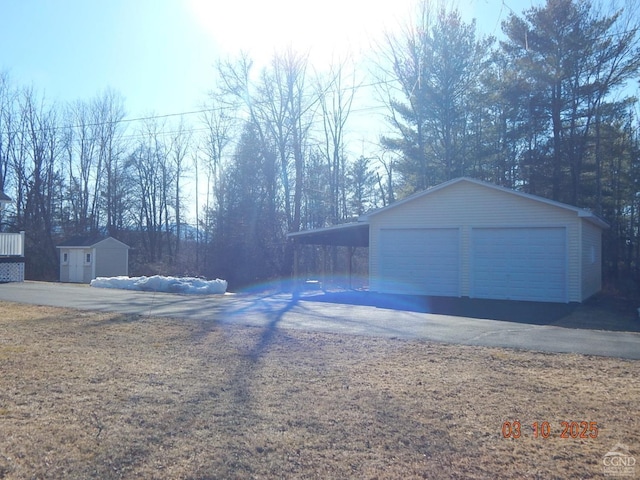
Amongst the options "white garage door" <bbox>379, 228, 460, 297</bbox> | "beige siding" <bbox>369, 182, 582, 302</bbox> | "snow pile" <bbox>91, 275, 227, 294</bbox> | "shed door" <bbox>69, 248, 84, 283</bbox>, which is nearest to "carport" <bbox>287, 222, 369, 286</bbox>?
"beige siding" <bbox>369, 182, 582, 302</bbox>

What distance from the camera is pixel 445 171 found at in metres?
29.5

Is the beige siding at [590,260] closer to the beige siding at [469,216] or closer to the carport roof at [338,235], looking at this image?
the beige siding at [469,216]

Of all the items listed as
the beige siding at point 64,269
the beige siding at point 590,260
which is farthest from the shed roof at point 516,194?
the beige siding at point 64,269

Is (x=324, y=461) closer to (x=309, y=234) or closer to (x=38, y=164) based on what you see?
(x=309, y=234)

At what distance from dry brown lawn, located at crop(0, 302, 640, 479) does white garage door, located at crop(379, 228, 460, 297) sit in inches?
367

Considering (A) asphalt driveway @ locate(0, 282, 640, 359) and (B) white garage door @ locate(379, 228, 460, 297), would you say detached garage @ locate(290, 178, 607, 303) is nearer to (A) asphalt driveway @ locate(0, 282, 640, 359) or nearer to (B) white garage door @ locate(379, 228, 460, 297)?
(B) white garage door @ locate(379, 228, 460, 297)

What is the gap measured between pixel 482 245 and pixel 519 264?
1222mm

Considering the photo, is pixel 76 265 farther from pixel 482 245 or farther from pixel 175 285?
pixel 482 245

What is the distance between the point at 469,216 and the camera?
17359 millimetres

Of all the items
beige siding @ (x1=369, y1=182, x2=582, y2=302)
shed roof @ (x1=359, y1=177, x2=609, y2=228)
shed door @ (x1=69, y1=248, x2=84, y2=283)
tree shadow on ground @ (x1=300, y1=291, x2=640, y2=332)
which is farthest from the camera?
shed door @ (x1=69, y1=248, x2=84, y2=283)

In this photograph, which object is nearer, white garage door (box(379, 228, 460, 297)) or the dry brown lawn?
the dry brown lawn

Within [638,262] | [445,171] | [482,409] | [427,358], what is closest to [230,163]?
[445,171]

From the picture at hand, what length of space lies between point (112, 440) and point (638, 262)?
1105 inches

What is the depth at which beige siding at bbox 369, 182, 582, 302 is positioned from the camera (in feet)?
52.7
